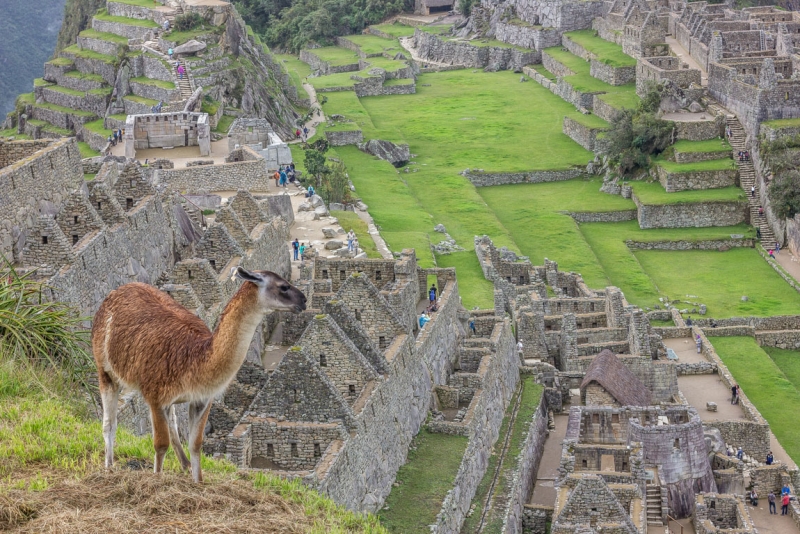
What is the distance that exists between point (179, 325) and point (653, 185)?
220 ft

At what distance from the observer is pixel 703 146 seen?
3406 inches

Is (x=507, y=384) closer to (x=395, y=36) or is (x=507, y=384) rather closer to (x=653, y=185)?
(x=653, y=185)

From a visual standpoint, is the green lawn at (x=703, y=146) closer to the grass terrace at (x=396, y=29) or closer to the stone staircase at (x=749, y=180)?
the stone staircase at (x=749, y=180)

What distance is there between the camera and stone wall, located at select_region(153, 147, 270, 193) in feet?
174

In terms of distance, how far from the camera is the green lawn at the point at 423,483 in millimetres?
29578

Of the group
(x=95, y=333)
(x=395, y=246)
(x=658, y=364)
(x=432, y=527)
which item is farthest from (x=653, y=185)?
(x=95, y=333)

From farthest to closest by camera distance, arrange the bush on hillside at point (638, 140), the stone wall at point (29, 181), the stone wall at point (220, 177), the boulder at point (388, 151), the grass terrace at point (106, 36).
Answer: the boulder at point (388, 151) → the bush on hillside at point (638, 140) → the grass terrace at point (106, 36) → the stone wall at point (220, 177) → the stone wall at point (29, 181)

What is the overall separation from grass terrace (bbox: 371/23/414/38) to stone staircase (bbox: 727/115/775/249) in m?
56.5

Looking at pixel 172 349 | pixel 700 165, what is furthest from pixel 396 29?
pixel 172 349

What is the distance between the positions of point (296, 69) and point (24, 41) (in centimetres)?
2189

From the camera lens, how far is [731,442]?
47.0m

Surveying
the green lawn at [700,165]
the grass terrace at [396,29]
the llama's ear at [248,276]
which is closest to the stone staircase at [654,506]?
the llama's ear at [248,276]

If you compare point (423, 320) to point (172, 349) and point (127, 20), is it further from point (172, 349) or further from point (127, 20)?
point (127, 20)

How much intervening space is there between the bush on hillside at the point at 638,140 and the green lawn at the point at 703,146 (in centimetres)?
95
